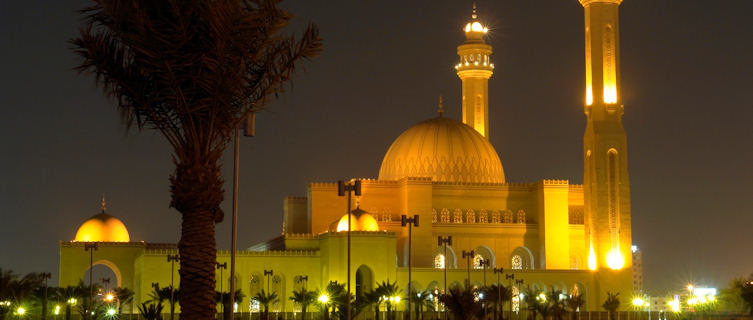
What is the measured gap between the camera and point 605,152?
178 ft

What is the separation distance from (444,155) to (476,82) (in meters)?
7.59

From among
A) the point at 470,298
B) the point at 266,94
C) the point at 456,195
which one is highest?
the point at 456,195

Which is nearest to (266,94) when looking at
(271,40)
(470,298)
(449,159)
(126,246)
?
(271,40)

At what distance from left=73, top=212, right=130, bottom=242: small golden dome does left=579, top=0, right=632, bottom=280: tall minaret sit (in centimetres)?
2279

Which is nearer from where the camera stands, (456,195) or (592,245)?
(592,245)

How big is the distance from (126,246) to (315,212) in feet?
31.9

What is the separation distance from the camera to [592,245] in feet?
178

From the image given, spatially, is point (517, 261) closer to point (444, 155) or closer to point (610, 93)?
point (444, 155)

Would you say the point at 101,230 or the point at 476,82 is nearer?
the point at 101,230

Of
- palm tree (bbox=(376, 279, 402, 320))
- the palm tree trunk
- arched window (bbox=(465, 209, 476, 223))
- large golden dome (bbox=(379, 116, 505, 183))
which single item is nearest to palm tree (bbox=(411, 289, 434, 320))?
palm tree (bbox=(376, 279, 402, 320))

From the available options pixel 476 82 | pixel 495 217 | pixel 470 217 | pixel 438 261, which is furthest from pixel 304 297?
pixel 476 82

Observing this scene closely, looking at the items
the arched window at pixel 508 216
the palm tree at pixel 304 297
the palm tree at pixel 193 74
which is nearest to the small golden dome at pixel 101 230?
the palm tree at pixel 304 297

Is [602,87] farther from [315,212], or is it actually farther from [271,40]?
[271,40]

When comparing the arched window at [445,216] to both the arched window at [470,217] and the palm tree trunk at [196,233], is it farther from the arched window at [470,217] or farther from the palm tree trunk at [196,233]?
the palm tree trunk at [196,233]
